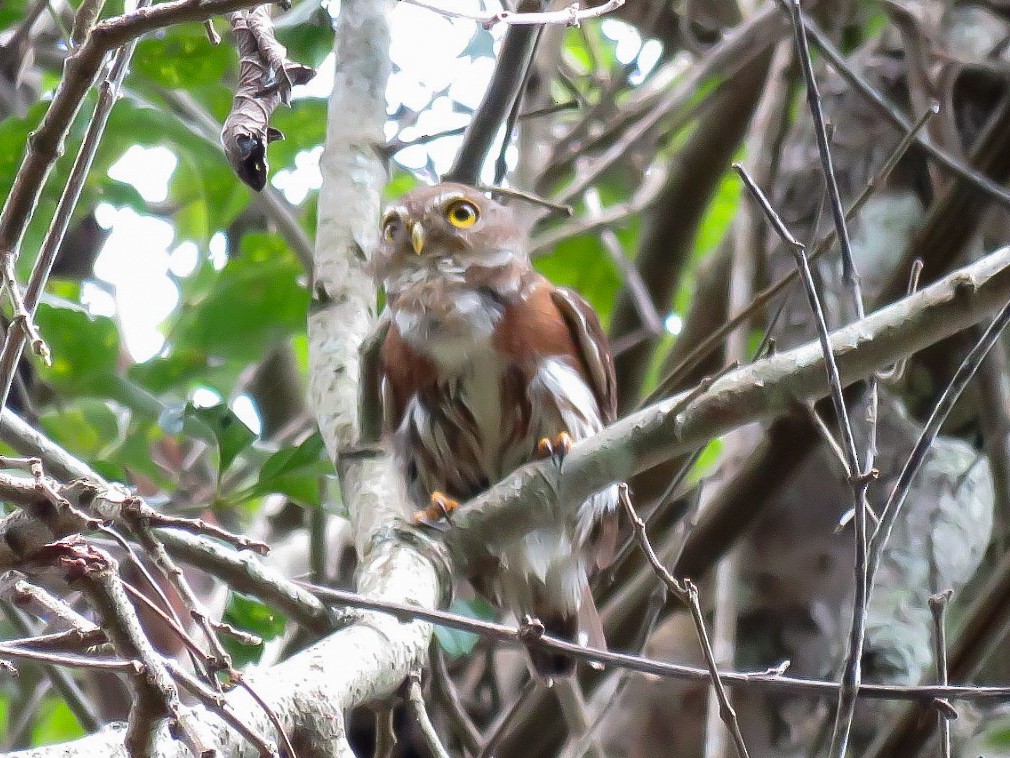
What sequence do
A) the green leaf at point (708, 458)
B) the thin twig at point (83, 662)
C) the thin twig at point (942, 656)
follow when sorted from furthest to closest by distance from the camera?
1. the green leaf at point (708, 458)
2. the thin twig at point (942, 656)
3. the thin twig at point (83, 662)

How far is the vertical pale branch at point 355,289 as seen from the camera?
2.66 m

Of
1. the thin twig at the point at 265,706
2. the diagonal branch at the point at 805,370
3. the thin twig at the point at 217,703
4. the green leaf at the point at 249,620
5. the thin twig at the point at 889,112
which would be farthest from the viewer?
the thin twig at the point at 889,112

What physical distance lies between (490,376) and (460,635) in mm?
961

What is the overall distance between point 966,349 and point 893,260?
39cm

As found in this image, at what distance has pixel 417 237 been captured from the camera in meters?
4.04

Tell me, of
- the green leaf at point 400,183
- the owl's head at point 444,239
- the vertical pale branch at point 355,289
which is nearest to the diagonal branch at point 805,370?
the vertical pale branch at point 355,289

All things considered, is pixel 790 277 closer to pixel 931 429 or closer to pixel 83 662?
pixel 931 429

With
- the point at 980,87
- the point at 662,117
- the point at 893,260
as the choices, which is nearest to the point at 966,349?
the point at 893,260

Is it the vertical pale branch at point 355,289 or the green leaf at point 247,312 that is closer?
the vertical pale branch at point 355,289

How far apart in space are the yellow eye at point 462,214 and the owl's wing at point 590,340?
1.19 ft

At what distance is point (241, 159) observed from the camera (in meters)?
1.68

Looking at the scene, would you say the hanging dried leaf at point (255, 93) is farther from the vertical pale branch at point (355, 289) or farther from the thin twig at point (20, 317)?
the vertical pale branch at point (355, 289)

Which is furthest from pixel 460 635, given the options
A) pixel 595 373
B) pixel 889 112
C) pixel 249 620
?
pixel 889 112

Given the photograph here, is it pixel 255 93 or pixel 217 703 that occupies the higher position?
pixel 255 93
